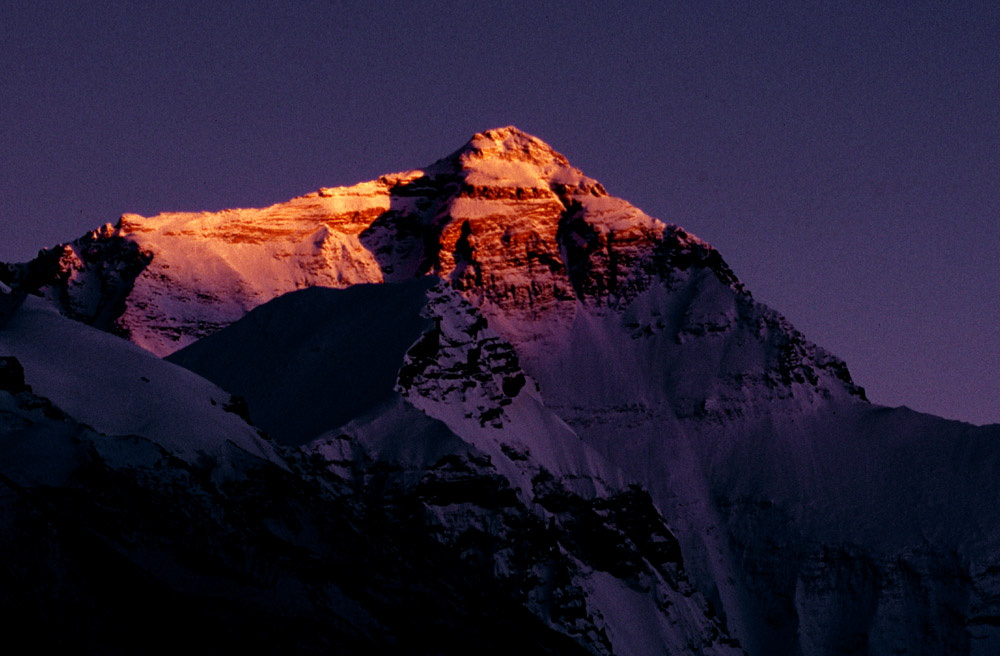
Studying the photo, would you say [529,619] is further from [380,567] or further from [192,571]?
[192,571]

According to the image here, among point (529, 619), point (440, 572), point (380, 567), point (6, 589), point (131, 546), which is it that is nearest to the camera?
point (6, 589)

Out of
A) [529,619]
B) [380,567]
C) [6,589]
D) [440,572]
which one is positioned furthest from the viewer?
[529,619]

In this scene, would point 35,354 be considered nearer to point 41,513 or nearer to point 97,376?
point 97,376

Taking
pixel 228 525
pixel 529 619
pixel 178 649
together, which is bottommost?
pixel 178 649

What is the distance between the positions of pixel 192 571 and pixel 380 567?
60.0 ft

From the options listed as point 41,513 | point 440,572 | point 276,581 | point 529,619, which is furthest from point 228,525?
point 529,619

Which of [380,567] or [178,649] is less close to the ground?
[380,567]

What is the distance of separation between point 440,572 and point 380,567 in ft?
45.0

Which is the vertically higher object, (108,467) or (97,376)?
(97,376)

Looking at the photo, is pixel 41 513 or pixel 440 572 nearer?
pixel 41 513

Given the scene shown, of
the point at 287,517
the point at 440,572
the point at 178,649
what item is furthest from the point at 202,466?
the point at 178,649

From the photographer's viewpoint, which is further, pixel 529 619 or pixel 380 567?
pixel 529 619

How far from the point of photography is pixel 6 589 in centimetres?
13512

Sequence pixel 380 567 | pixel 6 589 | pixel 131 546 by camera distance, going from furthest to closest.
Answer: pixel 380 567 → pixel 131 546 → pixel 6 589
